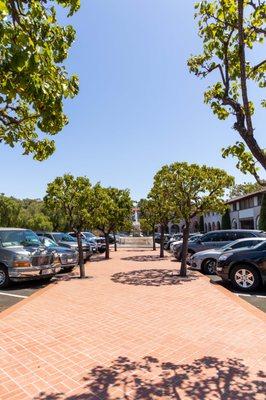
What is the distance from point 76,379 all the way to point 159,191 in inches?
444

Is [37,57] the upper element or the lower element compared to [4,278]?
upper

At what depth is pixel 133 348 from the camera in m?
5.97

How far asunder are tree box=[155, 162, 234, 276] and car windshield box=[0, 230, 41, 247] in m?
5.40

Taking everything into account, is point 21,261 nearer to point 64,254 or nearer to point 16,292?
point 16,292

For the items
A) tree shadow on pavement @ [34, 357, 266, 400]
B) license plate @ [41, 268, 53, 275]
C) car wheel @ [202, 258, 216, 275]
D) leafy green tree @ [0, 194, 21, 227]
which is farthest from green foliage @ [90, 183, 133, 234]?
leafy green tree @ [0, 194, 21, 227]

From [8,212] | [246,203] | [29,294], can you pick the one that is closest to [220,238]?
[29,294]

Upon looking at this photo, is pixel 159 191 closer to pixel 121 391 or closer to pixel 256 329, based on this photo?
pixel 256 329

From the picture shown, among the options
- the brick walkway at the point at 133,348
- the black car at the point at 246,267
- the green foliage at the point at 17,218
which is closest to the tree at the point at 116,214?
the black car at the point at 246,267

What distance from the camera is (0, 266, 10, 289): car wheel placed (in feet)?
38.2

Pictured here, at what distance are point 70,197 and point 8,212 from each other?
37698 mm

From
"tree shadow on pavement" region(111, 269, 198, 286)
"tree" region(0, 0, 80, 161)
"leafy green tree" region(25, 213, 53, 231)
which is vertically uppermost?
"leafy green tree" region(25, 213, 53, 231)

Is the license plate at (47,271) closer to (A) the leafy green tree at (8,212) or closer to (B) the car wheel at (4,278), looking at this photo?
(B) the car wheel at (4,278)

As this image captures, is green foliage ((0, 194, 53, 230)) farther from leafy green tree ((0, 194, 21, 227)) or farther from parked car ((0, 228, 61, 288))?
parked car ((0, 228, 61, 288))

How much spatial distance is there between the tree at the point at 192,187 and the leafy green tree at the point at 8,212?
3854 cm
